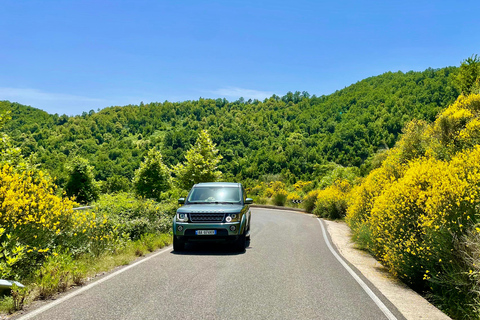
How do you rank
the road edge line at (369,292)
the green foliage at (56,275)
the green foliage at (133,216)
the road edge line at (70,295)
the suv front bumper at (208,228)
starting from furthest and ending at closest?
the green foliage at (133,216), the suv front bumper at (208,228), the green foliage at (56,275), the road edge line at (369,292), the road edge line at (70,295)

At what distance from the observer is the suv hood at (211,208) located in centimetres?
968

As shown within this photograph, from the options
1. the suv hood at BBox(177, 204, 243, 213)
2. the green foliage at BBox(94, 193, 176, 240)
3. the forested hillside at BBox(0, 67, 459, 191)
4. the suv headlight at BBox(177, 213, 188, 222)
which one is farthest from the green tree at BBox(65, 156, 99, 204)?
the forested hillside at BBox(0, 67, 459, 191)

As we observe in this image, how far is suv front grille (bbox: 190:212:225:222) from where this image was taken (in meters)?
9.62

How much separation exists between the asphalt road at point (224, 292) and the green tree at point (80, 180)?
3952 cm

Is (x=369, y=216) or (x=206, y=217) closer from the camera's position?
(x=206, y=217)

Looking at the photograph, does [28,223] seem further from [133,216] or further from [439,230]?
[439,230]

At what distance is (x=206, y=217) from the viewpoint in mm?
9641

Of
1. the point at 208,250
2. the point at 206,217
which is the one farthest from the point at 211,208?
the point at 208,250

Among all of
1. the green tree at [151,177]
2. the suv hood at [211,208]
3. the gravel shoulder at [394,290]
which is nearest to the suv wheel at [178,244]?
the suv hood at [211,208]

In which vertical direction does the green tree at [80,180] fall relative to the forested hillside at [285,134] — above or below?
below

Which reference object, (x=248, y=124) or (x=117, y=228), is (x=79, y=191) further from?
(x=248, y=124)

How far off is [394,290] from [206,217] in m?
5.02

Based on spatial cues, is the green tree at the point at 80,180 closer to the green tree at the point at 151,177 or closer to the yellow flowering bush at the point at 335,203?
the green tree at the point at 151,177

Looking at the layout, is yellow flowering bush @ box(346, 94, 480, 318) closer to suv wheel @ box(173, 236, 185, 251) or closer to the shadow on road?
the shadow on road
